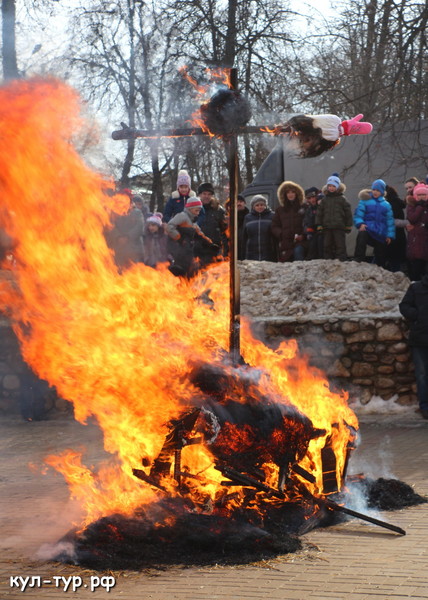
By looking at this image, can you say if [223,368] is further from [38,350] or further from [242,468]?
[38,350]

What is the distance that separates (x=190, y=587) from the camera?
5.26 m

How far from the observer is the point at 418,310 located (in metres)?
12.6

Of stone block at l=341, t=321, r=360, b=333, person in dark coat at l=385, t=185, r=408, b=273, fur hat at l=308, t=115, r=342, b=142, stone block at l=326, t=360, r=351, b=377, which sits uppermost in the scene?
fur hat at l=308, t=115, r=342, b=142

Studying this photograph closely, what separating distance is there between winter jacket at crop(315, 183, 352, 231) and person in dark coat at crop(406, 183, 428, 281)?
4.15ft

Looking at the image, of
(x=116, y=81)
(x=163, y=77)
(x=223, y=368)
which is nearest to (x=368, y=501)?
(x=223, y=368)

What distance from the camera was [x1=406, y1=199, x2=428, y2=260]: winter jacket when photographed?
47.4 feet

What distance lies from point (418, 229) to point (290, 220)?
253 cm

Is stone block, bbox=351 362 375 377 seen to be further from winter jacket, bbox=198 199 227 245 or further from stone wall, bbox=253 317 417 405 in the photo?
winter jacket, bbox=198 199 227 245

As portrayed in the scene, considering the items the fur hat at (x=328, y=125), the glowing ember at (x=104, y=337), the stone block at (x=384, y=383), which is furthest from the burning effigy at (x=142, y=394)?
the stone block at (x=384, y=383)

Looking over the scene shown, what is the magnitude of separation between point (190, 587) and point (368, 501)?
2.40 m

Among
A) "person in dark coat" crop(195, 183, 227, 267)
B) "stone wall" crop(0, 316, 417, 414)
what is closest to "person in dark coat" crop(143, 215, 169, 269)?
"person in dark coat" crop(195, 183, 227, 267)

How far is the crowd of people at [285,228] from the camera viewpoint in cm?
1399

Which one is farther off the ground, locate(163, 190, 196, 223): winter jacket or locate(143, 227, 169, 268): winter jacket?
locate(163, 190, 196, 223): winter jacket

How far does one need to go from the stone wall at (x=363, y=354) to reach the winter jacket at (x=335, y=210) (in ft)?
9.53
